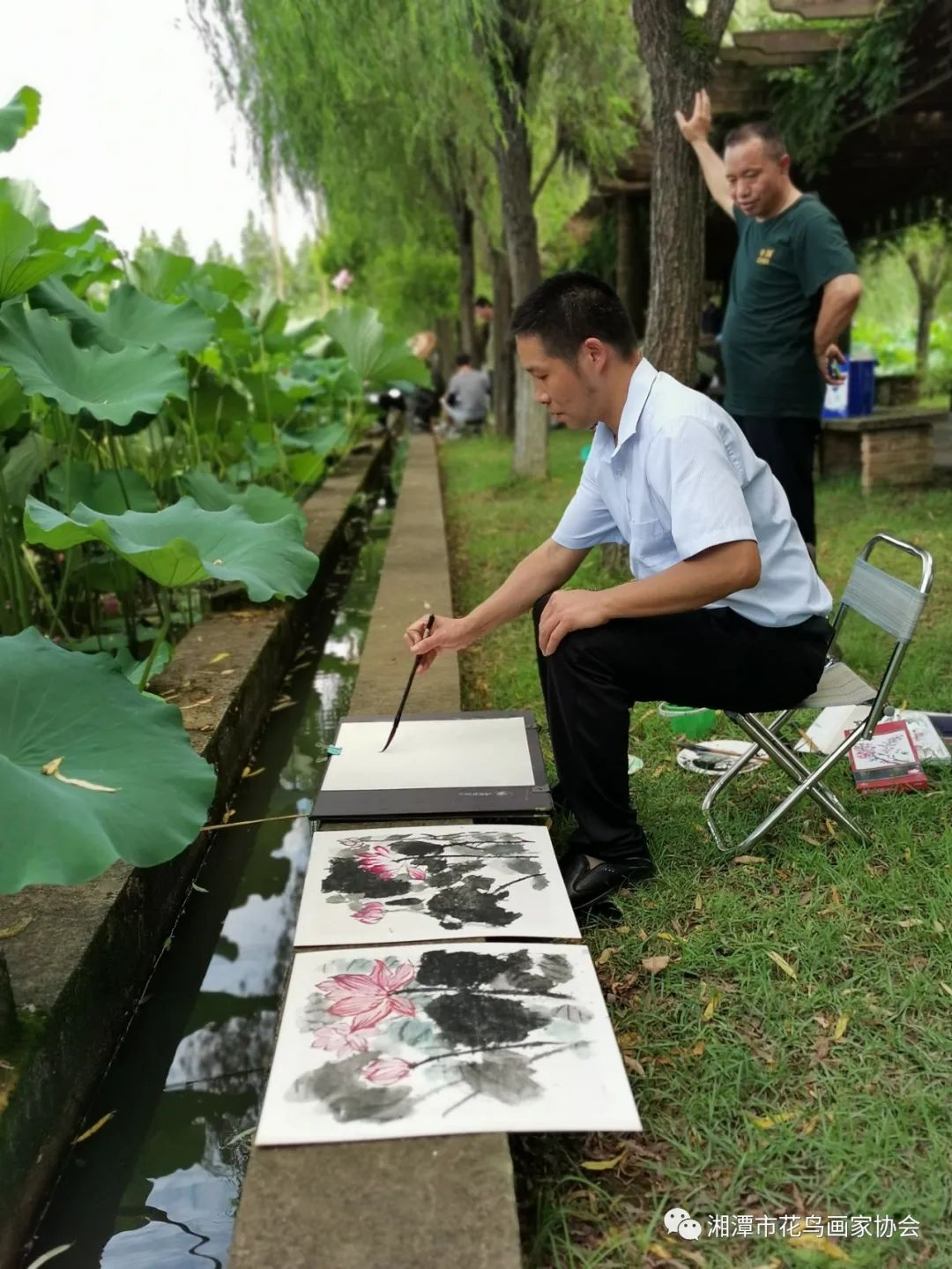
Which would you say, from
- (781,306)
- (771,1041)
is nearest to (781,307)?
(781,306)

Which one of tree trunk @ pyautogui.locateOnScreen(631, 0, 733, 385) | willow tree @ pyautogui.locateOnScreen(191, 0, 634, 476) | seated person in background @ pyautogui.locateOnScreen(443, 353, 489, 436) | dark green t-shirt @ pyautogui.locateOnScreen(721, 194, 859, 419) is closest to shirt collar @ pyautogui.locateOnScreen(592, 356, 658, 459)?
dark green t-shirt @ pyautogui.locateOnScreen(721, 194, 859, 419)

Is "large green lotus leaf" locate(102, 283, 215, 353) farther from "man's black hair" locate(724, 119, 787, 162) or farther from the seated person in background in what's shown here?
the seated person in background

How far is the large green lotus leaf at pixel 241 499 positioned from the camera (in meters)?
3.95

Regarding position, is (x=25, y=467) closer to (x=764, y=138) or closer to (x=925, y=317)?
(x=764, y=138)

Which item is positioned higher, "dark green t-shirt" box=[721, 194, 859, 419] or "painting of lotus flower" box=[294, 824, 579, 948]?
"dark green t-shirt" box=[721, 194, 859, 419]

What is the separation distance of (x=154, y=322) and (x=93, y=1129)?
263 cm

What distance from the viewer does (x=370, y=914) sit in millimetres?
→ 1954

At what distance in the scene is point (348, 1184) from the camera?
136 cm

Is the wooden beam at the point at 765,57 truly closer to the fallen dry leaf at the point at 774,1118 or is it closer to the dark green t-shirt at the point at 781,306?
the dark green t-shirt at the point at 781,306

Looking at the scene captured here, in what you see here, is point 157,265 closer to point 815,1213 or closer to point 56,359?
point 56,359

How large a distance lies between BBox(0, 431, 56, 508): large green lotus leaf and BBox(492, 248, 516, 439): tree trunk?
8.20 m

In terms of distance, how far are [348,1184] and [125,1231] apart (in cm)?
53

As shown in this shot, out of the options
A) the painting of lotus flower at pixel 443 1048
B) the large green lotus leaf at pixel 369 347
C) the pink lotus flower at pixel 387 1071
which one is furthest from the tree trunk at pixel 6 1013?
the large green lotus leaf at pixel 369 347

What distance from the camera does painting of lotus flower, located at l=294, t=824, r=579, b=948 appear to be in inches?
74.5
